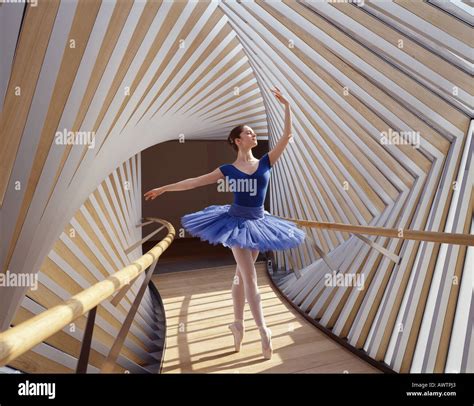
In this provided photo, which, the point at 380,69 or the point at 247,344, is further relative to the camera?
the point at 380,69

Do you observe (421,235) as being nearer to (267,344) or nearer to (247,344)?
(267,344)

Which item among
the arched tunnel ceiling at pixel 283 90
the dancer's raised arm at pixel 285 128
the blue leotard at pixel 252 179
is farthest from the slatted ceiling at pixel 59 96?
the dancer's raised arm at pixel 285 128

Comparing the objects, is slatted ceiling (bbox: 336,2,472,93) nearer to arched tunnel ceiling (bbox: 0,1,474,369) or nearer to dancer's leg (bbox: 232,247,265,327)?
arched tunnel ceiling (bbox: 0,1,474,369)

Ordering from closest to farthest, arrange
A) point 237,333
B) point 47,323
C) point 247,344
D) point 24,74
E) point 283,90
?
point 47,323 < point 24,74 < point 237,333 < point 247,344 < point 283,90

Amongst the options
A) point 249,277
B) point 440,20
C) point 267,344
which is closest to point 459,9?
point 440,20

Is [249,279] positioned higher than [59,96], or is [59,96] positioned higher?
[59,96]

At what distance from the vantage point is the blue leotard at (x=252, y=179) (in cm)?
263

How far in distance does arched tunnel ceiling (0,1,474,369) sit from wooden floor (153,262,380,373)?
13.5 inches

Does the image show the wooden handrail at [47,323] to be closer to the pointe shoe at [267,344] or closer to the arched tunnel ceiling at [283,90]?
the arched tunnel ceiling at [283,90]

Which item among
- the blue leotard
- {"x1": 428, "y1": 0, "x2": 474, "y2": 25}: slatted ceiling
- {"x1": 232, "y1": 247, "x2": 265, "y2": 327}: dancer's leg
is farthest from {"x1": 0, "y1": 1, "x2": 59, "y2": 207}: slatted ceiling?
{"x1": 428, "y1": 0, "x2": 474, "y2": 25}: slatted ceiling

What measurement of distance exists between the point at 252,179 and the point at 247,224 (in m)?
0.32

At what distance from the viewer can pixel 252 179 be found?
2.64 metres

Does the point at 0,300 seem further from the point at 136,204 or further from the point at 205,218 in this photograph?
the point at 136,204
